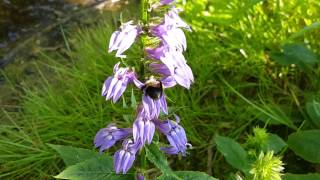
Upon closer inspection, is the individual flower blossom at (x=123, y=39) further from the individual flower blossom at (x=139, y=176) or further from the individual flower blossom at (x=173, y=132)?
the individual flower blossom at (x=139, y=176)

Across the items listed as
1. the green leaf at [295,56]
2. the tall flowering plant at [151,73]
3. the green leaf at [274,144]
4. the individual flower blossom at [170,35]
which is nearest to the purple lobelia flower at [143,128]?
the tall flowering plant at [151,73]

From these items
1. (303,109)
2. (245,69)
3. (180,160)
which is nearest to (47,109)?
(180,160)

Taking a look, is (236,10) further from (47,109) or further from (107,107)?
(47,109)

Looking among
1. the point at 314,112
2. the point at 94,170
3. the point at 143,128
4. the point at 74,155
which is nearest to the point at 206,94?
the point at 314,112

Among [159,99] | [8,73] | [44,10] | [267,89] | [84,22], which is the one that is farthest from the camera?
[44,10]

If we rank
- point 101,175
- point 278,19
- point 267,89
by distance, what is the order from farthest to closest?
point 278,19 < point 267,89 < point 101,175

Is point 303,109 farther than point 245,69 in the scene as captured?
No

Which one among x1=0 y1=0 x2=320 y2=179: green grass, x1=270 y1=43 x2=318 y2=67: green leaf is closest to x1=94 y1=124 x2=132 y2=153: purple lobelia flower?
x1=0 y1=0 x2=320 y2=179: green grass
